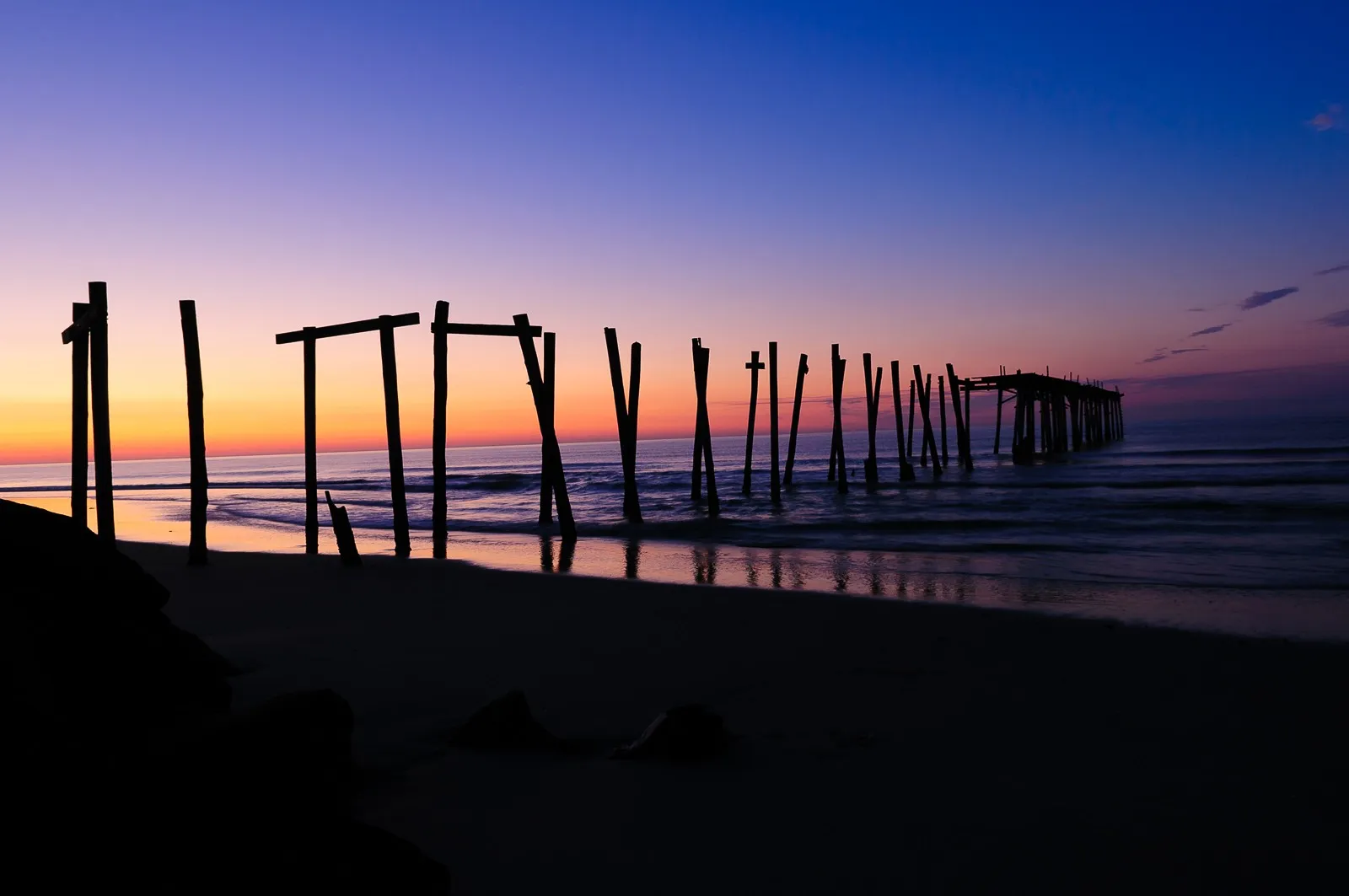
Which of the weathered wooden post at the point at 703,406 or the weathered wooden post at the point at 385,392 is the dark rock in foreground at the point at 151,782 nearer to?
the weathered wooden post at the point at 385,392

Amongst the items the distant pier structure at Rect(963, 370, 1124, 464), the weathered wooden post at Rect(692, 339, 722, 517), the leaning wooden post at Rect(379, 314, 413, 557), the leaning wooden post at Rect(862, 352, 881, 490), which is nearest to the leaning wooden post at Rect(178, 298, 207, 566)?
the leaning wooden post at Rect(379, 314, 413, 557)

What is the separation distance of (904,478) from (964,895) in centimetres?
2815

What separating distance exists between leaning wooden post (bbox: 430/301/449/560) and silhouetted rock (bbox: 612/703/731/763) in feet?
28.6

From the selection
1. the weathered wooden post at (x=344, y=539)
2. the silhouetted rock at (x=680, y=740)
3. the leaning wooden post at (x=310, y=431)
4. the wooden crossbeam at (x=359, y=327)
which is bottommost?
the silhouetted rock at (x=680, y=740)

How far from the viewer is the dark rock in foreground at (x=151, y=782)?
2.01 metres

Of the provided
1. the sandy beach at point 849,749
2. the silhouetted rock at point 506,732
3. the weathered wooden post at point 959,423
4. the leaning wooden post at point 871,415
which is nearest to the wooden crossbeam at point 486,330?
the sandy beach at point 849,749

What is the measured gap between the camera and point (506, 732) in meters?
3.97

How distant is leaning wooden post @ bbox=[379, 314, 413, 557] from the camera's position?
38.1 feet

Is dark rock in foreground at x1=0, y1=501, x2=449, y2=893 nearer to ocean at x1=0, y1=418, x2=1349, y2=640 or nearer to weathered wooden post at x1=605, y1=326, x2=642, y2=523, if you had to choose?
ocean at x1=0, y1=418, x2=1349, y2=640

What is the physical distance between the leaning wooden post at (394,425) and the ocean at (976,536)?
115 centimetres

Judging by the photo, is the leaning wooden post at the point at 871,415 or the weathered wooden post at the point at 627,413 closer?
the weathered wooden post at the point at 627,413

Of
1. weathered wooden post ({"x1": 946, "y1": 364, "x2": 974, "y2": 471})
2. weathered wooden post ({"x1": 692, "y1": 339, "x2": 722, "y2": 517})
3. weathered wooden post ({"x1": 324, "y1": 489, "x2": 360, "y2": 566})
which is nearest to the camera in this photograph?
weathered wooden post ({"x1": 324, "y1": 489, "x2": 360, "y2": 566})

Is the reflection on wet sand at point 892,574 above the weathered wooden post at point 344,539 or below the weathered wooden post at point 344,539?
below

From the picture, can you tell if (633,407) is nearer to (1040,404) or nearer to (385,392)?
(385,392)
